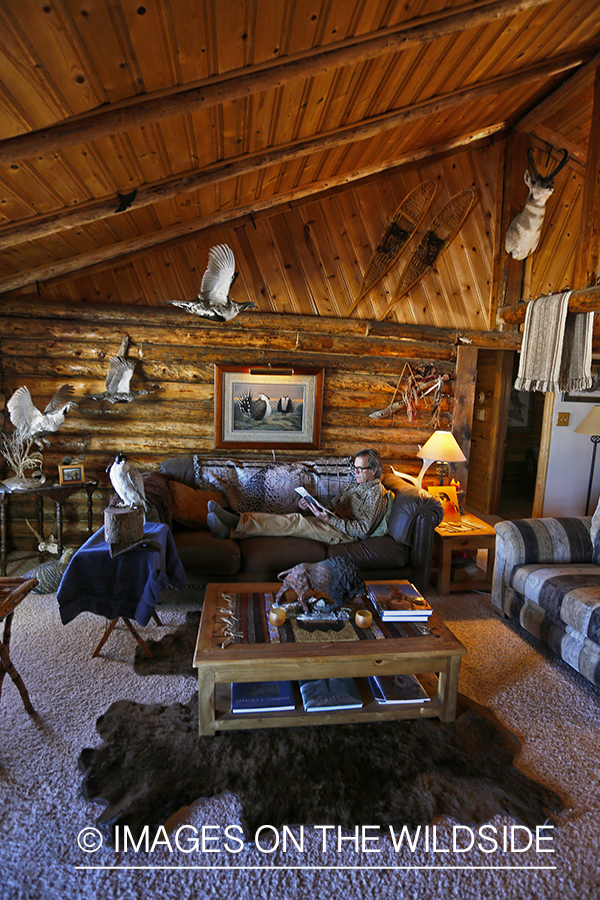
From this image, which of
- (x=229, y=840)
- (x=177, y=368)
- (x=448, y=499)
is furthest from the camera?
(x=177, y=368)

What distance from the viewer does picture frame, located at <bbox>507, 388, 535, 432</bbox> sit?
7.41m

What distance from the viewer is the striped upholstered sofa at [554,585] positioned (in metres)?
2.68

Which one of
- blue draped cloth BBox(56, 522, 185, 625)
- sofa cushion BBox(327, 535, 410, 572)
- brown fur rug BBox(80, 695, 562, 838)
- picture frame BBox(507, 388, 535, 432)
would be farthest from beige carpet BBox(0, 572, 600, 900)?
picture frame BBox(507, 388, 535, 432)

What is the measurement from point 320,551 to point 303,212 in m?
3.10

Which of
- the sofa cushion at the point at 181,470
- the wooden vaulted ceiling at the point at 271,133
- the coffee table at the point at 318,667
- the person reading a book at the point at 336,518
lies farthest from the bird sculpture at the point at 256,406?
the coffee table at the point at 318,667

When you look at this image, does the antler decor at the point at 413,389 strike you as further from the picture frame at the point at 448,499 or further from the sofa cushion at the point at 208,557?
the sofa cushion at the point at 208,557

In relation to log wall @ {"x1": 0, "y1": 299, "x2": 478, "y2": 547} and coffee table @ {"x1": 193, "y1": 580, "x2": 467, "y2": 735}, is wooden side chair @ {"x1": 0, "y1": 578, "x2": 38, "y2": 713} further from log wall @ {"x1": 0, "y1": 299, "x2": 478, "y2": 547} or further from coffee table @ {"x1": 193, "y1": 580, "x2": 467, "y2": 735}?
log wall @ {"x1": 0, "y1": 299, "x2": 478, "y2": 547}

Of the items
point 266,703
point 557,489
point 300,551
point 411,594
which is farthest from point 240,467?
point 557,489

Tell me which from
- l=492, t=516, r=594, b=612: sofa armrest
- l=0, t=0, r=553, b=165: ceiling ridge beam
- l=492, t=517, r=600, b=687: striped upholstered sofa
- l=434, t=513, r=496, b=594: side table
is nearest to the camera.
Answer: l=0, t=0, r=553, b=165: ceiling ridge beam

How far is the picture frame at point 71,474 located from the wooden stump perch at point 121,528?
1630 mm

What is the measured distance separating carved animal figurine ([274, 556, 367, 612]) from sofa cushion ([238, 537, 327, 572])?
897mm

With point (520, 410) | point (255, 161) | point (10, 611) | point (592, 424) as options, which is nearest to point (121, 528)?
point (10, 611)

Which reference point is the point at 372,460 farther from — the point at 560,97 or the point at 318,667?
the point at 560,97

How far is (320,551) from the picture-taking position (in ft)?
11.8
